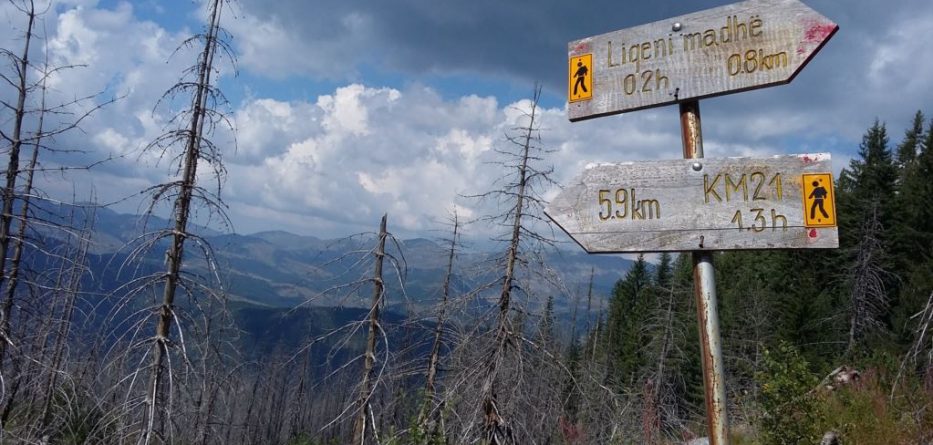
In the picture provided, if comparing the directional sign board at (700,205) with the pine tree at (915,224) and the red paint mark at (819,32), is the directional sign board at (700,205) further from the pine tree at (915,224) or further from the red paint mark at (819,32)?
the pine tree at (915,224)

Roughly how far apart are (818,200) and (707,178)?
46 cm

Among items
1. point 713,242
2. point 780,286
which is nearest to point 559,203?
point 713,242

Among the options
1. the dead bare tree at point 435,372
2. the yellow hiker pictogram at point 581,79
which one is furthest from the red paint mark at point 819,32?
the dead bare tree at point 435,372

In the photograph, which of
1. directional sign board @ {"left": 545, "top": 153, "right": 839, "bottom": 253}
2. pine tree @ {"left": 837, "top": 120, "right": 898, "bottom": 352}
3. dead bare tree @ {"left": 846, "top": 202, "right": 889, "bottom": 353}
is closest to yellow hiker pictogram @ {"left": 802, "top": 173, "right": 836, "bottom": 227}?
directional sign board @ {"left": 545, "top": 153, "right": 839, "bottom": 253}

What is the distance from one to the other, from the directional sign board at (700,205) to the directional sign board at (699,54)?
Result: 42cm

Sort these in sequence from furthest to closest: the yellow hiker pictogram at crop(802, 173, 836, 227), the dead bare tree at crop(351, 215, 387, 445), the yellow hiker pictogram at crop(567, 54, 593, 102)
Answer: the dead bare tree at crop(351, 215, 387, 445) < the yellow hiker pictogram at crop(567, 54, 593, 102) < the yellow hiker pictogram at crop(802, 173, 836, 227)

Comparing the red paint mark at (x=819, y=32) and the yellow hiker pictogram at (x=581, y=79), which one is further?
the yellow hiker pictogram at (x=581, y=79)

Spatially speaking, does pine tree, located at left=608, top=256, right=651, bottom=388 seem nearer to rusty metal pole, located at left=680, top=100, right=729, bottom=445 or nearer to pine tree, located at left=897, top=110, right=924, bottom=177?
pine tree, located at left=897, top=110, right=924, bottom=177

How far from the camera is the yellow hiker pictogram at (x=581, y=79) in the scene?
3139mm

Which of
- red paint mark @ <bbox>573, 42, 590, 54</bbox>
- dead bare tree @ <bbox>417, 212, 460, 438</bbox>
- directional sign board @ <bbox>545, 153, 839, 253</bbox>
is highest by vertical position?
red paint mark @ <bbox>573, 42, 590, 54</bbox>

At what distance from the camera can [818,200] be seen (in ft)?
8.28

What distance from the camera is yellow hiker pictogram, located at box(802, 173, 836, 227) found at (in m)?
2.51

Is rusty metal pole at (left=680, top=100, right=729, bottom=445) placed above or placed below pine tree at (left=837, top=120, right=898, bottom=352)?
below

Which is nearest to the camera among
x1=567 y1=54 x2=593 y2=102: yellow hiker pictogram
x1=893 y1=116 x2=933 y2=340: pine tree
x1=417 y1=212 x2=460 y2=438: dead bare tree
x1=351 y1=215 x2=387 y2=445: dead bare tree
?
x1=567 y1=54 x2=593 y2=102: yellow hiker pictogram
